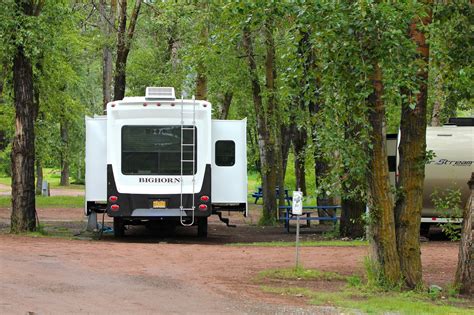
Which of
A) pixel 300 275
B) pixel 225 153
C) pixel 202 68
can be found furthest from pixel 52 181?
pixel 300 275

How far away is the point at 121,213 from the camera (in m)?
18.3

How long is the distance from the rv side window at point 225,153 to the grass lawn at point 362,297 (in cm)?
693

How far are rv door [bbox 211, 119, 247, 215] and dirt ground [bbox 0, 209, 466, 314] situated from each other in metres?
1.27

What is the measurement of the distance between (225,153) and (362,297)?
9.19 meters

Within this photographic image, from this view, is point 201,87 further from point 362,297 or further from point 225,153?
point 362,297

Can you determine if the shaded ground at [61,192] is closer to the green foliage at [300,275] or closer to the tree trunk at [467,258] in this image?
the green foliage at [300,275]

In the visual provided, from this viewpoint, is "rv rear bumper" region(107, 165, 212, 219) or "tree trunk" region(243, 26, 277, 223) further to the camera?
"tree trunk" region(243, 26, 277, 223)

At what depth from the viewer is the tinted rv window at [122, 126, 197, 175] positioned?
18547 mm

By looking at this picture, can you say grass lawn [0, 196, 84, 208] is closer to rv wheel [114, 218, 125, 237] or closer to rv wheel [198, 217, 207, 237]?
rv wheel [114, 218, 125, 237]

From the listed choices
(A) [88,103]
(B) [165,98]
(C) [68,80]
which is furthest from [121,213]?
Result: (A) [88,103]

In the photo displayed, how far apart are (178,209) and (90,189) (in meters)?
2.27

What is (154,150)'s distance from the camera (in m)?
18.6

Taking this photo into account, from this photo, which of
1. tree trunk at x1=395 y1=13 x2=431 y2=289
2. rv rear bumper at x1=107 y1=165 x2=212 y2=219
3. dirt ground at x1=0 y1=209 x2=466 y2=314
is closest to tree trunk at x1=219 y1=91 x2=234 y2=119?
dirt ground at x1=0 y1=209 x2=466 y2=314

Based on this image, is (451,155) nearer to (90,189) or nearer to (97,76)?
(90,189)
